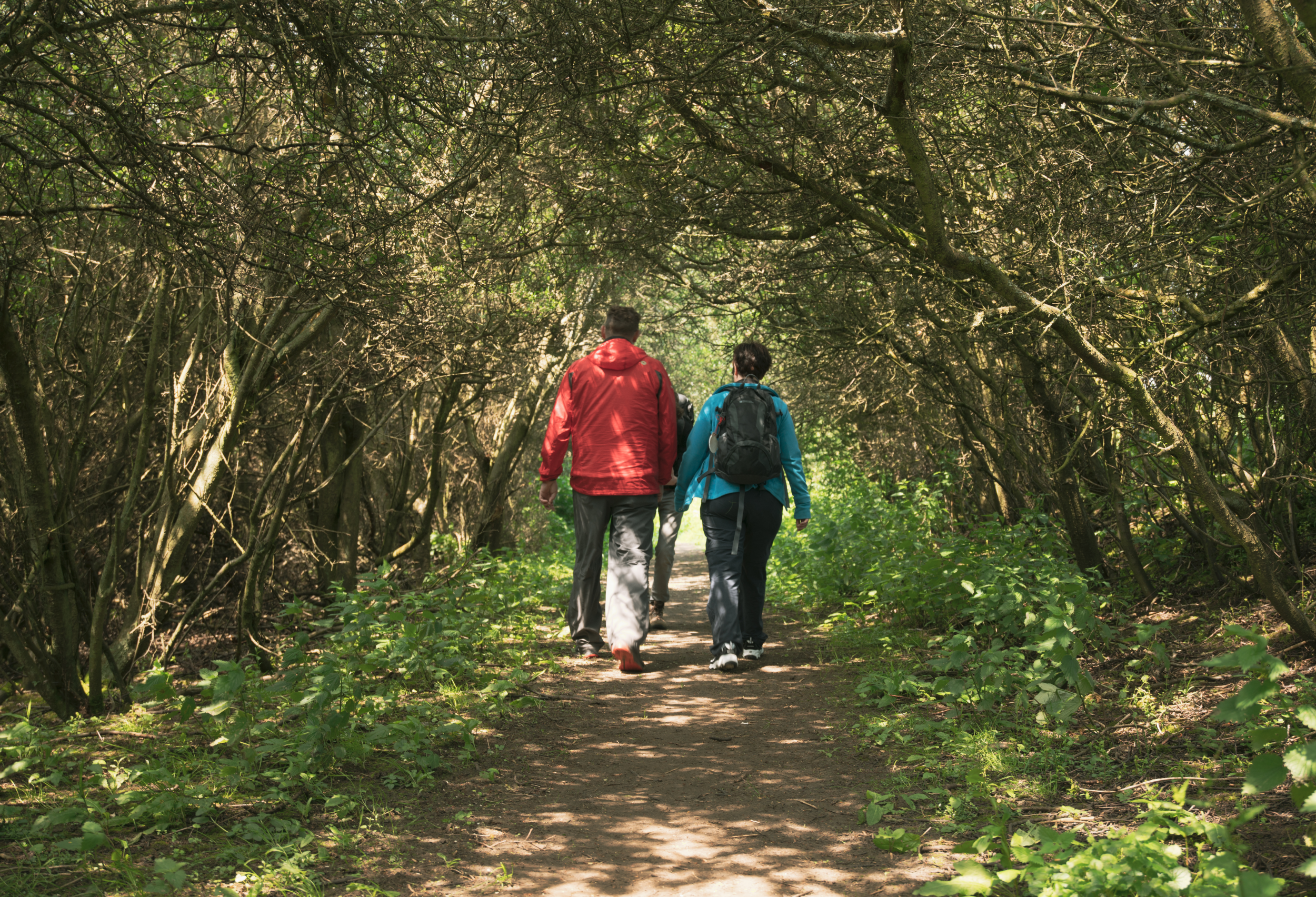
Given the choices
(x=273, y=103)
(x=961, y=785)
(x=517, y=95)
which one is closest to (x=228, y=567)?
(x=273, y=103)

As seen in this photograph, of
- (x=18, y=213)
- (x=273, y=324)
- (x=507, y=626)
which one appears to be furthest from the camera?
(x=507, y=626)

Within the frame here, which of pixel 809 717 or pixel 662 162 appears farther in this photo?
pixel 662 162

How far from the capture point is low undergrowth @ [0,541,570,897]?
321cm

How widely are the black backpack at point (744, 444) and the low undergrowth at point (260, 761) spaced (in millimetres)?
1759

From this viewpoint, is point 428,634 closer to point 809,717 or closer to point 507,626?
point 507,626

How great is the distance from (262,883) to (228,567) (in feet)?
14.2

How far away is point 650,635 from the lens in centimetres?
790

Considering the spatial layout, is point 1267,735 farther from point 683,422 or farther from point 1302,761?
point 683,422

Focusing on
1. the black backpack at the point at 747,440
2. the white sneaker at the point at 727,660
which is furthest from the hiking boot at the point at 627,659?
the black backpack at the point at 747,440

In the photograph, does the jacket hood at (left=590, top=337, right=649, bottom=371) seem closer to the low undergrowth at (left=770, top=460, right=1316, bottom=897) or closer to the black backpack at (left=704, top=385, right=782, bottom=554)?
the black backpack at (left=704, top=385, right=782, bottom=554)

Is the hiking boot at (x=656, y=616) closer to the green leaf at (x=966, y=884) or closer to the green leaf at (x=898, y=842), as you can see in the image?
the green leaf at (x=898, y=842)

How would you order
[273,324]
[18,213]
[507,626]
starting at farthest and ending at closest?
[507,626]
[273,324]
[18,213]

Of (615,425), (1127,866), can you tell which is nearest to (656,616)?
(615,425)

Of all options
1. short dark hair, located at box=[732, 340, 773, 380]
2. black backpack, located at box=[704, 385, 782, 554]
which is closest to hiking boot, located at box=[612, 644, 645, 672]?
black backpack, located at box=[704, 385, 782, 554]
